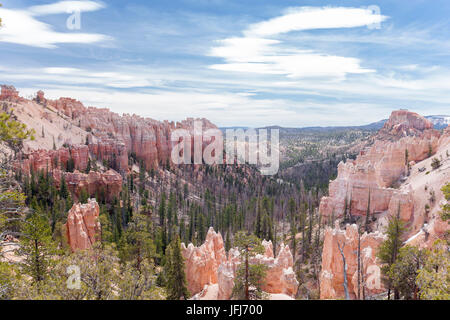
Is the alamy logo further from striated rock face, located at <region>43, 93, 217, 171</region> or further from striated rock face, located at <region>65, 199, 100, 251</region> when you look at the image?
striated rock face, located at <region>65, 199, 100, 251</region>

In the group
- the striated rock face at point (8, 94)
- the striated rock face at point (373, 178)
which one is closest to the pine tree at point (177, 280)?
the striated rock face at point (373, 178)

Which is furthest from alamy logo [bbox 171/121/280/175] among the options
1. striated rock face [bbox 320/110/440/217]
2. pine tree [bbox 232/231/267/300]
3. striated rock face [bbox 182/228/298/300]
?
pine tree [bbox 232/231/267/300]

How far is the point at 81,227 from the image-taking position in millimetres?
32094

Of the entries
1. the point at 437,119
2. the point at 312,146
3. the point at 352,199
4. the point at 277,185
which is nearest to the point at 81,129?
the point at 277,185

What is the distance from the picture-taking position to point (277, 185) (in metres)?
99.5

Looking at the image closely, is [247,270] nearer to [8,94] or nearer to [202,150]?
[202,150]

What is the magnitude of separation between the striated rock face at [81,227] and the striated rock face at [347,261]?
2341 cm

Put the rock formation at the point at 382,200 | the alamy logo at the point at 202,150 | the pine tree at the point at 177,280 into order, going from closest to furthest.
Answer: the pine tree at the point at 177,280, the rock formation at the point at 382,200, the alamy logo at the point at 202,150

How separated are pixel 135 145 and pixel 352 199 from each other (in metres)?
74.0

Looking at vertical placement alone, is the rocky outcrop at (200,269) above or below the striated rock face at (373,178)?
below

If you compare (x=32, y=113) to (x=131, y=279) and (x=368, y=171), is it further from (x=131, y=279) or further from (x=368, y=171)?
(x=131, y=279)

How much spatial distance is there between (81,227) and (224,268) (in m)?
19.8

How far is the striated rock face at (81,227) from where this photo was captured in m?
31.7

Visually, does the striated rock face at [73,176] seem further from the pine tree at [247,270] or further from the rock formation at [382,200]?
the pine tree at [247,270]
